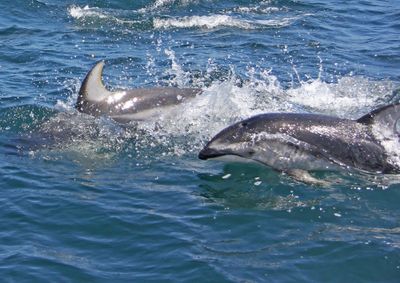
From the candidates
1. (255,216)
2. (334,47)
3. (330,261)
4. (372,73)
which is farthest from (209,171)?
(334,47)

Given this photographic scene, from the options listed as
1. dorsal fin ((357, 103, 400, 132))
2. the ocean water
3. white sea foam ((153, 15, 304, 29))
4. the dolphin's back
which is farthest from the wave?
dorsal fin ((357, 103, 400, 132))

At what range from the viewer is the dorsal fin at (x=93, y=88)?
14727mm

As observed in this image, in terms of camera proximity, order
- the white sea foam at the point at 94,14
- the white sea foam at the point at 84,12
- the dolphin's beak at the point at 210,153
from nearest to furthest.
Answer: the dolphin's beak at the point at 210,153
the white sea foam at the point at 94,14
the white sea foam at the point at 84,12

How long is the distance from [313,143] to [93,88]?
4.74 metres

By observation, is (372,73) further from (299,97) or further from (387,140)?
(387,140)

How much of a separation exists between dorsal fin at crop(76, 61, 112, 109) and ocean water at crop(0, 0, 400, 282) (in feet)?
1.25

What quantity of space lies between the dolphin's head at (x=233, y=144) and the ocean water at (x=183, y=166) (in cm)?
41

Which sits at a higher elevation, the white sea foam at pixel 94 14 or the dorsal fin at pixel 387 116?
the dorsal fin at pixel 387 116

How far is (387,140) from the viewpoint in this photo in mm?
11844

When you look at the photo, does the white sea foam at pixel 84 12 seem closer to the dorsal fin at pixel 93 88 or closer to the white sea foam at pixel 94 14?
the white sea foam at pixel 94 14

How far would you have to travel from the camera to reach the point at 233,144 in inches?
475

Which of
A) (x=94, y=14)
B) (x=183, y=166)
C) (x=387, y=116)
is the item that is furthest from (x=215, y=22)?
(x=387, y=116)

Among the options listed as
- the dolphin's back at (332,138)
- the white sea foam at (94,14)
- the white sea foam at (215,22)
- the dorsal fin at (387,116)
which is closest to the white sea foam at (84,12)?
the white sea foam at (94,14)

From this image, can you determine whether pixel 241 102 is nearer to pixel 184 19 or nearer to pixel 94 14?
pixel 184 19
